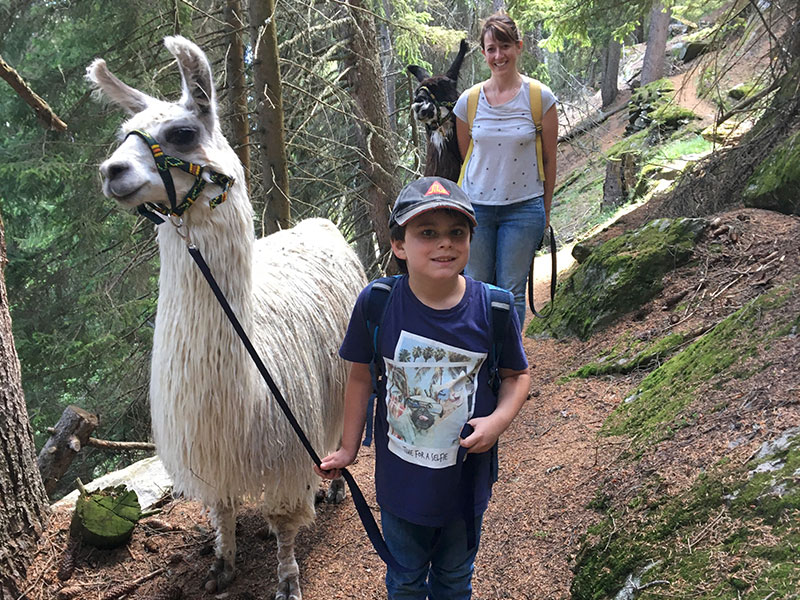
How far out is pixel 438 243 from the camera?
1.66m

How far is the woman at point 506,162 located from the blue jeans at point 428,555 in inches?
79.4

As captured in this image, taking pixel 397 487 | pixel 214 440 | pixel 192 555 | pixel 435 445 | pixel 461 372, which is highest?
pixel 461 372

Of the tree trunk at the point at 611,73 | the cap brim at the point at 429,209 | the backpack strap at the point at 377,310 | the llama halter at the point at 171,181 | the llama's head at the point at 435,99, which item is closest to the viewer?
the cap brim at the point at 429,209

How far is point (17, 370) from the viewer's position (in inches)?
114

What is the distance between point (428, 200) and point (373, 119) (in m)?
5.34

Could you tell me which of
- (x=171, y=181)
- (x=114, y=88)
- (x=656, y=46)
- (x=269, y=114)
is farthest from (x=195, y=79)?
(x=656, y=46)

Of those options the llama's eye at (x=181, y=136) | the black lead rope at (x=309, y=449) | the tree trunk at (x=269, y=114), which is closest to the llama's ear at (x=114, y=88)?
the llama's eye at (x=181, y=136)

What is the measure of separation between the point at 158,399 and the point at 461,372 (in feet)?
5.01

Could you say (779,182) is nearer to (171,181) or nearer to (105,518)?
(171,181)

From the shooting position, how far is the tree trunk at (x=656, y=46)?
15.7 meters

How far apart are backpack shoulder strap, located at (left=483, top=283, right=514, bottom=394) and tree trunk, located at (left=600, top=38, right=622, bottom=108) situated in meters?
20.5

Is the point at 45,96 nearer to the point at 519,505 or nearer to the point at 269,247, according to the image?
the point at 269,247

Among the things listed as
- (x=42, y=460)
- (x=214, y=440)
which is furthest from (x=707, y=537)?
(x=42, y=460)

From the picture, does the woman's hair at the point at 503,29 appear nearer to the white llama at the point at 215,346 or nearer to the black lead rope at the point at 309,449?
the white llama at the point at 215,346
